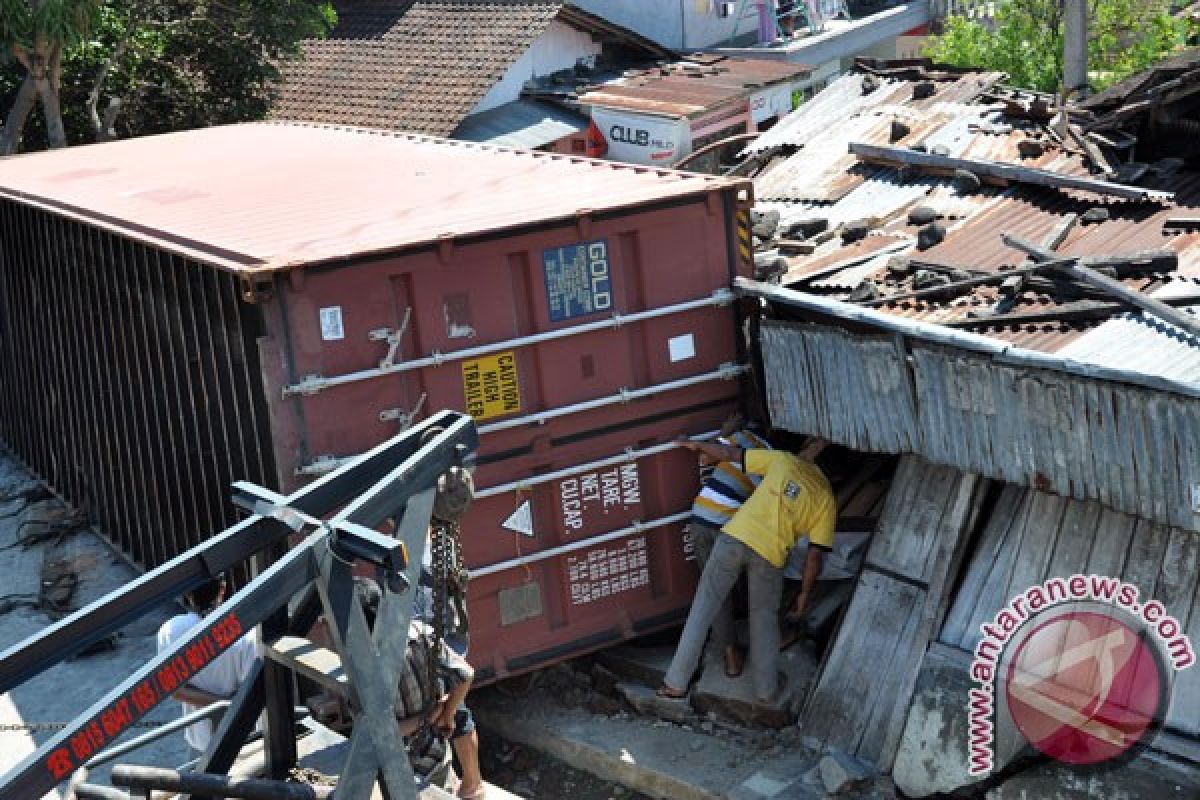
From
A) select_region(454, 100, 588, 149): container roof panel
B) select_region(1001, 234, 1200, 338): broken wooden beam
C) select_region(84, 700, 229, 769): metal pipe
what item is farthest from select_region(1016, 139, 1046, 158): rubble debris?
select_region(454, 100, 588, 149): container roof panel

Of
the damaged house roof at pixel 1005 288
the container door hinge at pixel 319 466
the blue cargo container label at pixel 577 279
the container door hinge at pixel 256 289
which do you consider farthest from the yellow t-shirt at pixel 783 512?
the container door hinge at pixel 256 289

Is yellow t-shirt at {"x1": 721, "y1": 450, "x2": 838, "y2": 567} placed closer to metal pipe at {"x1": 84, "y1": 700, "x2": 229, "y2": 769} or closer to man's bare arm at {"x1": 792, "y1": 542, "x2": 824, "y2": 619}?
man's bare arm at {"x1": 792, "y1": 542, "x2": 824, "y2": 619}

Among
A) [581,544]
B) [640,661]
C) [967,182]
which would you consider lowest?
[640,661]

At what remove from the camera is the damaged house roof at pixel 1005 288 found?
7.13 m

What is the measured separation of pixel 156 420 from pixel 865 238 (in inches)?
183

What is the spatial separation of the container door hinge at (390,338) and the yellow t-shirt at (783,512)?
2.04 metres

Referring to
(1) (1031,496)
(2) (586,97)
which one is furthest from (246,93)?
(1) (1031,496)

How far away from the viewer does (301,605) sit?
5719 mm

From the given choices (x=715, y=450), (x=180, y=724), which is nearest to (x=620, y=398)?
(x=715, y=450)

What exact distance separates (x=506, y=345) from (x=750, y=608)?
1956 mm

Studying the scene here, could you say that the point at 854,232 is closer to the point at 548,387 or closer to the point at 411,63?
the point at 548,387

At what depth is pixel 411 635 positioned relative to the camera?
610 cm

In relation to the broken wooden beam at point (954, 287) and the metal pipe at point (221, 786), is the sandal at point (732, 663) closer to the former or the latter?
the broken wooden beam at point (954, 287)

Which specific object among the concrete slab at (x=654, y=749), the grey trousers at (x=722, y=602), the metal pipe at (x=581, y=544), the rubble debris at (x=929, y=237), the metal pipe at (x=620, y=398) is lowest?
the concrete slab at (x=654, y=749)
